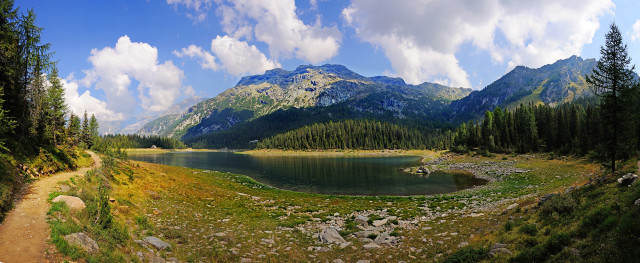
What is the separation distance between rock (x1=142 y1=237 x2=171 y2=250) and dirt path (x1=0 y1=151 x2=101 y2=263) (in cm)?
404

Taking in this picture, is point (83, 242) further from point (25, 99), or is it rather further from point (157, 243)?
point (25, 99)

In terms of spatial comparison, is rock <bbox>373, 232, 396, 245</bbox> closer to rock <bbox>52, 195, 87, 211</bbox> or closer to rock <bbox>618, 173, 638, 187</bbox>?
rock <bbox>618, 173, 638, 187</bbox>

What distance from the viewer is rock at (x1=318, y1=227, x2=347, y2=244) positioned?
51.0 feet

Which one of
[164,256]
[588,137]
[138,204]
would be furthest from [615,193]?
[588,137]

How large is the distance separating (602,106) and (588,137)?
177 feet

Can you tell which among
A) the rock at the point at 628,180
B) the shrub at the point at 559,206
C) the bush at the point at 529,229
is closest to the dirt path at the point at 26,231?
the bush at the point at 529,229

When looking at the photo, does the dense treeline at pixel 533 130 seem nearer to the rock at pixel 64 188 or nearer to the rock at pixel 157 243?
the rock at pixel 157 243

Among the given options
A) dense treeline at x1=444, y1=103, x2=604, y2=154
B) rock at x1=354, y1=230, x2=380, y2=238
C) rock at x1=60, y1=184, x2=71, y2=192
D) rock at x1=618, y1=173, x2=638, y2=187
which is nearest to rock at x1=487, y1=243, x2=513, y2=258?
rock at x1=354, y1=230, x2=380, y2=238

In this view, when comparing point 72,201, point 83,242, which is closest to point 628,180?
point 83,242

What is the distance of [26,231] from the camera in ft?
33.3

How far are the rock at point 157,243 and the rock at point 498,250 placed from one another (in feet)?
51.4

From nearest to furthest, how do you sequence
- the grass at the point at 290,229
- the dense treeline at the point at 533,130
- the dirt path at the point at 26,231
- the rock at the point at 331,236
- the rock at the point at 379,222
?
the dirt path at the point at 26,231, the grass at the point at 290,229, the rock at the point at 331,236, the rock at the point at 379,222, the dense treeline at the point at 533,130

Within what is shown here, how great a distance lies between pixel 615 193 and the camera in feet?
41.1

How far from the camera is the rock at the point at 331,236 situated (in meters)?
15.6
